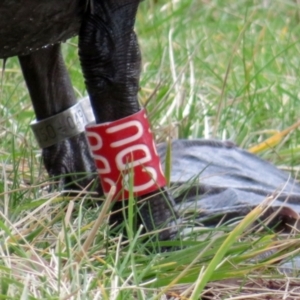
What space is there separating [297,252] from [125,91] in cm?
39

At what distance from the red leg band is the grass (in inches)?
2.8

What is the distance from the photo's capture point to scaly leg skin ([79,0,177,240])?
1409 millimetres

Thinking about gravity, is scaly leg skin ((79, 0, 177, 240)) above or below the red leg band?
above

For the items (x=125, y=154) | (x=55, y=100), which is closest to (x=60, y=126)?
(x=55, y=100)

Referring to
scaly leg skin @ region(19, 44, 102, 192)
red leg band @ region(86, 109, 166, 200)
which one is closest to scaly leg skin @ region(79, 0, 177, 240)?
red leg band @ region(86, 109, 166, 200)

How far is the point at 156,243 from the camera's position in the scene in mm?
1416

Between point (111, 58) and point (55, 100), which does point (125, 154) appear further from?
point (55, 100)

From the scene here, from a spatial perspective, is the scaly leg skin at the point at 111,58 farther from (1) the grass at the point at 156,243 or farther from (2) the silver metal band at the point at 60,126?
(2) the silver metal band at the point at 60,126

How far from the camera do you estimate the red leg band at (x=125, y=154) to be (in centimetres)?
144

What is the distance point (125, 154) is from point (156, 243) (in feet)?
0.52

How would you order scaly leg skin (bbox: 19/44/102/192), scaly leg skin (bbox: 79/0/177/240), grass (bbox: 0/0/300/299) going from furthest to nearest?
scaly leg skin (bbox: 19/44/102/192), scaly leg skin (bbox: 79/0/177/240), grass (bbox: 0/0/300/299)

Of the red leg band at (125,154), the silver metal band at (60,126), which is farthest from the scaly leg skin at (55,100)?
the red leg band at (125,154)

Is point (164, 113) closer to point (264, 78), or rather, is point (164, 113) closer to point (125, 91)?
point (264, 78)

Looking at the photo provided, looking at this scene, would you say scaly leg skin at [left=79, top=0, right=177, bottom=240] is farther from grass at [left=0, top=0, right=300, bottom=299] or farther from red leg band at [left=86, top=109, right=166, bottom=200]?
grass at [left=0, top=0, right=300, bottom=299]
